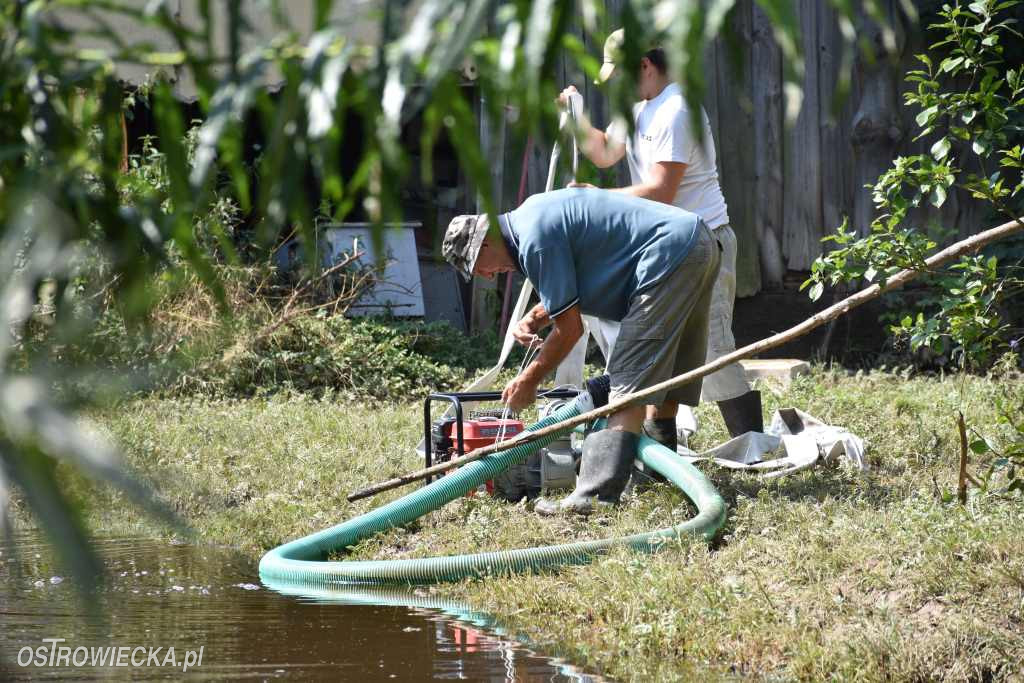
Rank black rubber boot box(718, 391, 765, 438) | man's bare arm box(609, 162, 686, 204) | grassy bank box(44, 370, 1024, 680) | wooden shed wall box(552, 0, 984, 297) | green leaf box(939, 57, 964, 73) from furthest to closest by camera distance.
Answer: wooden shed wall box(552, 0, 984, 297) < black rubber boot box(718, 391, 765, 438) < man's bare arm box(609, 162, 686, 204) < green leaf box(939, 57, 964, 73) < grassy bank box(44, 370, 1024, 680)

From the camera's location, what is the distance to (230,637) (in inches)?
164

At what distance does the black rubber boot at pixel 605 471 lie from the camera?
522cm

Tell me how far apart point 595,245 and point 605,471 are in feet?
3.12

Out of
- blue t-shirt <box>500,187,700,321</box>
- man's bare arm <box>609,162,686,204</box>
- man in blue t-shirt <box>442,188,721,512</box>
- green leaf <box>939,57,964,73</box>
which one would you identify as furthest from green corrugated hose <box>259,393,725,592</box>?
green leaf <box>939,57,964,73</box>

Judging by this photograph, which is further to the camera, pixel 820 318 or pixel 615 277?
pixel 615 277

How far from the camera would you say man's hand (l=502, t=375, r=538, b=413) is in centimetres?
520

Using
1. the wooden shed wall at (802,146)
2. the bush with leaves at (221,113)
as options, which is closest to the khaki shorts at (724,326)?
the wooden shed wall at (802,146)

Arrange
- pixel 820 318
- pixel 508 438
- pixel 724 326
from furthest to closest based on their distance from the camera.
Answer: pixel 724 326 < pixel 508 438 < pixel 820 318

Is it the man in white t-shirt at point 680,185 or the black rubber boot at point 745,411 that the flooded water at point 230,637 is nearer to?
the man in white t-shirt at point 680,185

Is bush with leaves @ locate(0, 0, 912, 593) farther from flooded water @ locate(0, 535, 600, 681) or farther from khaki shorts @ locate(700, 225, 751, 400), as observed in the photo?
khaki shorts @ locate(700, 225, 751, 400)

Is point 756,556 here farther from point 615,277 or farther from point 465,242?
point 465,242

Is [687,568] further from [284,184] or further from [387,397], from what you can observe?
[387,397]

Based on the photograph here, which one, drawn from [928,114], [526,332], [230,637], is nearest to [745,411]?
[526,332]

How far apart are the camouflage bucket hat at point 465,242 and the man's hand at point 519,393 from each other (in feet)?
1.65
